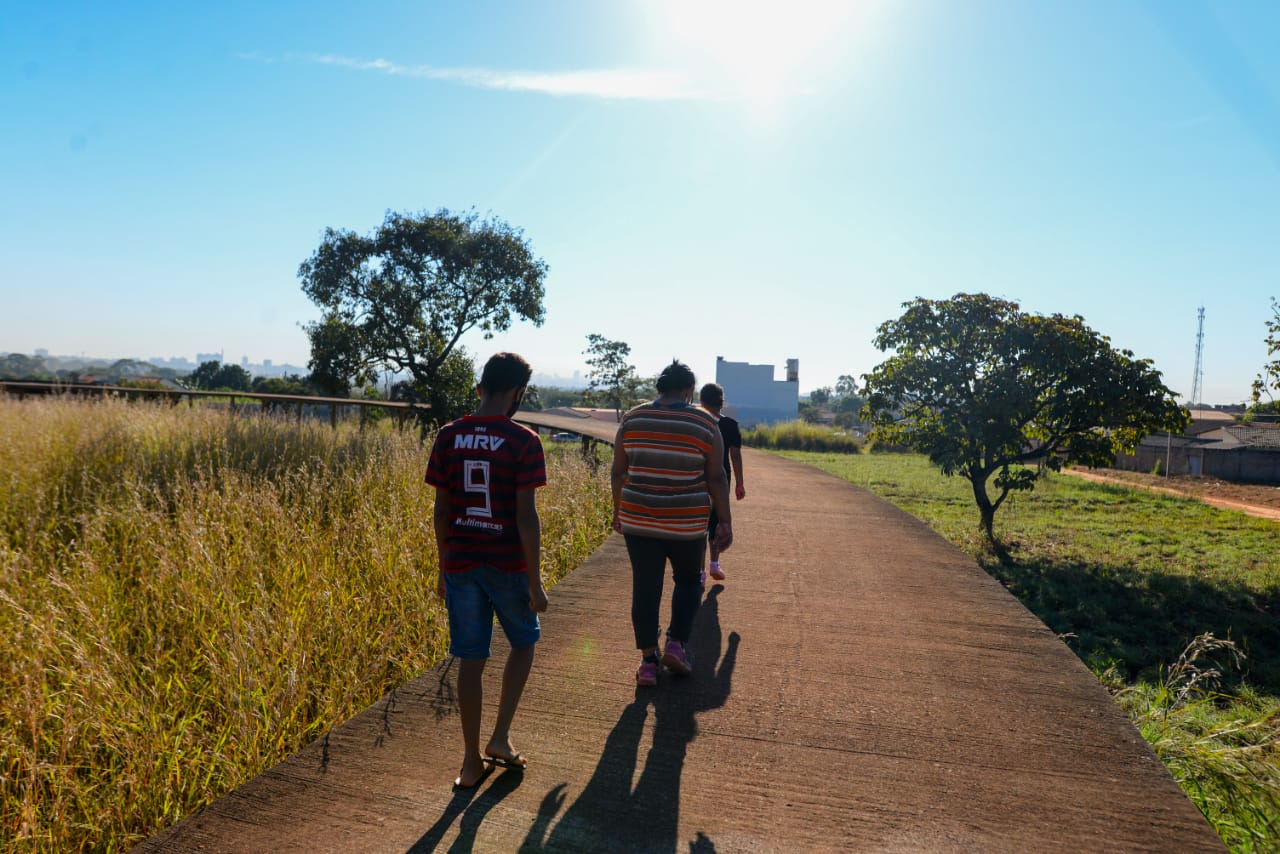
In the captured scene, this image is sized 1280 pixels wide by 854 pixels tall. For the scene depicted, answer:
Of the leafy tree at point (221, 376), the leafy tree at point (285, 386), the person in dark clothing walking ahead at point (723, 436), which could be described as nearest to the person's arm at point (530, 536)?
the person in dark clothing walking ahead at point (723, 436)

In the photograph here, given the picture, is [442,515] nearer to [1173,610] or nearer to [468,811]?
[468,811]

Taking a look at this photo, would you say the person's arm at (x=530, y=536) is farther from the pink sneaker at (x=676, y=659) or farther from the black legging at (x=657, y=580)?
the pink sneaker at (x=676, y=659)

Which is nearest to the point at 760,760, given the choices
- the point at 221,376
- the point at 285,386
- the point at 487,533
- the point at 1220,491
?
the point at 487,533

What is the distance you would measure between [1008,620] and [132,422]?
35.1 feet

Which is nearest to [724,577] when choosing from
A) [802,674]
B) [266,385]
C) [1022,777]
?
[802,674]

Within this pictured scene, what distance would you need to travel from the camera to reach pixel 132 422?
32.5 feet

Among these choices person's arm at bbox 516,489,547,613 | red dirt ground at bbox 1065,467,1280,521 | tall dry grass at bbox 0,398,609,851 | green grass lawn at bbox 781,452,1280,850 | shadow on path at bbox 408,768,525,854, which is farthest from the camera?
red dirt ground at bbox 1065,467,1280,521

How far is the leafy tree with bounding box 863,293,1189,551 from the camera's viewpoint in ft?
34.5

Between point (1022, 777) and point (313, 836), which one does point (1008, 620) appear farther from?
point (313, 836)

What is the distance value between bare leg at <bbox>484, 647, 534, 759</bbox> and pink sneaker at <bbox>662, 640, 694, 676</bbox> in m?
1.24

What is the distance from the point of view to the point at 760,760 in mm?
3262

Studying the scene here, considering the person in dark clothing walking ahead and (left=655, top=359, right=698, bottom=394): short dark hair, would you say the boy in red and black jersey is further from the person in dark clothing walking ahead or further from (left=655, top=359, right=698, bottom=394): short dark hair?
the person in dark clothing walking ahead

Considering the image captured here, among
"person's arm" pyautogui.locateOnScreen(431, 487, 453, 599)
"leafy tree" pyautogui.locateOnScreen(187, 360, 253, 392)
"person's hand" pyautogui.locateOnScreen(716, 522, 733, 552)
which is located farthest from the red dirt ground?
"leafy tree" pyautogui.locateOnScreen(187, 360, 253, 392)

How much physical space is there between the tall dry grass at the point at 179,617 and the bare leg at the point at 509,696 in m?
1.15
